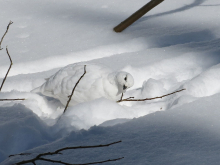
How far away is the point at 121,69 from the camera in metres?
2.02

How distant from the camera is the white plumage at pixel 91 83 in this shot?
1.55 m

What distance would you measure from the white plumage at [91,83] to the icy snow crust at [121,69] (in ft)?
0.27

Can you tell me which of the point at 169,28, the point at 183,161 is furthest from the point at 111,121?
the point at 169,28

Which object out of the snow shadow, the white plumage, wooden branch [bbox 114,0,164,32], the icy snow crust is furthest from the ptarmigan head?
wooden branch [bbox 114,0,164,32]

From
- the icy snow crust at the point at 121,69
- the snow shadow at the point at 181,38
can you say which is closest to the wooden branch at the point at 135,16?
the icy snow crust at the point at 121,69

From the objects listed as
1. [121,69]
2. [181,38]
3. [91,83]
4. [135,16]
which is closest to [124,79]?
[91,83]

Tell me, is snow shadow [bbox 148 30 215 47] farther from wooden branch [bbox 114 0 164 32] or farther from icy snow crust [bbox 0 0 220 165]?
wooden branch [bbox 114 0 164 32]

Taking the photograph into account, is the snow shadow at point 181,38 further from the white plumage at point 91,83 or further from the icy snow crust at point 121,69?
the white plumage at point 91,83

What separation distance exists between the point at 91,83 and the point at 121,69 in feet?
1.56

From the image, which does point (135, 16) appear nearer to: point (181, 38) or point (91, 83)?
point (181, 38)

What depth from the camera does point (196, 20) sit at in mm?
2730

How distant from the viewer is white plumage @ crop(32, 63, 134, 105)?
1.55 m

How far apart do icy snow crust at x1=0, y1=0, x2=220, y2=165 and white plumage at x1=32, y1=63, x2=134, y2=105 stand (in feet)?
0.27

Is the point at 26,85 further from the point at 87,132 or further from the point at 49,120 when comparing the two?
the point at 87,132
